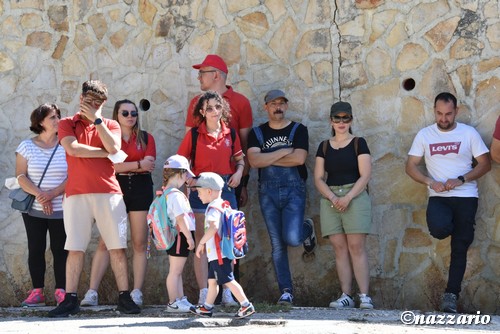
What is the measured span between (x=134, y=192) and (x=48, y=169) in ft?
2.74

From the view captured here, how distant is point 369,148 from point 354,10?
4.14 ft

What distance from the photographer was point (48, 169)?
8.57 metres

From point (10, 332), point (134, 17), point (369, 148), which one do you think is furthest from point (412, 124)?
point (10, 332)

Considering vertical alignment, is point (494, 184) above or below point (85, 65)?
below

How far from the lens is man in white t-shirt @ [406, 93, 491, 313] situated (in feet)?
25.8

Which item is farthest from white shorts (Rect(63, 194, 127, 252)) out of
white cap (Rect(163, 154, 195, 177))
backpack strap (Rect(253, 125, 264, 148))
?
backpack strap (Rect(253, 125, 264, 148))

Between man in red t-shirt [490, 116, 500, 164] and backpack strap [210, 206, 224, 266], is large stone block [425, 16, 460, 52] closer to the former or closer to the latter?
man in red t-shirt [490, 116, 500, 164]

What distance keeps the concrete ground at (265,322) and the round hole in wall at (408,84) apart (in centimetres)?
208

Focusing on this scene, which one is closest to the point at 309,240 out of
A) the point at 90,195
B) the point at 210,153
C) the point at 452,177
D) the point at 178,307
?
the point at 210,153

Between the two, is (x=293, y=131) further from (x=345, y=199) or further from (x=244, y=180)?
(x=345, y=199)

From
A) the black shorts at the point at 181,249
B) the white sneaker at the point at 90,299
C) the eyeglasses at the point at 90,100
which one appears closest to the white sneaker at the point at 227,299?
the black shorts at the point at 181,249

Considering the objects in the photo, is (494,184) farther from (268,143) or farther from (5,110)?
(5,110)

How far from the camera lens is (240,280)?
8.91 metres

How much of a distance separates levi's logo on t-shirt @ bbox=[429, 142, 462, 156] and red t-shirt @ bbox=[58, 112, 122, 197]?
266cm
